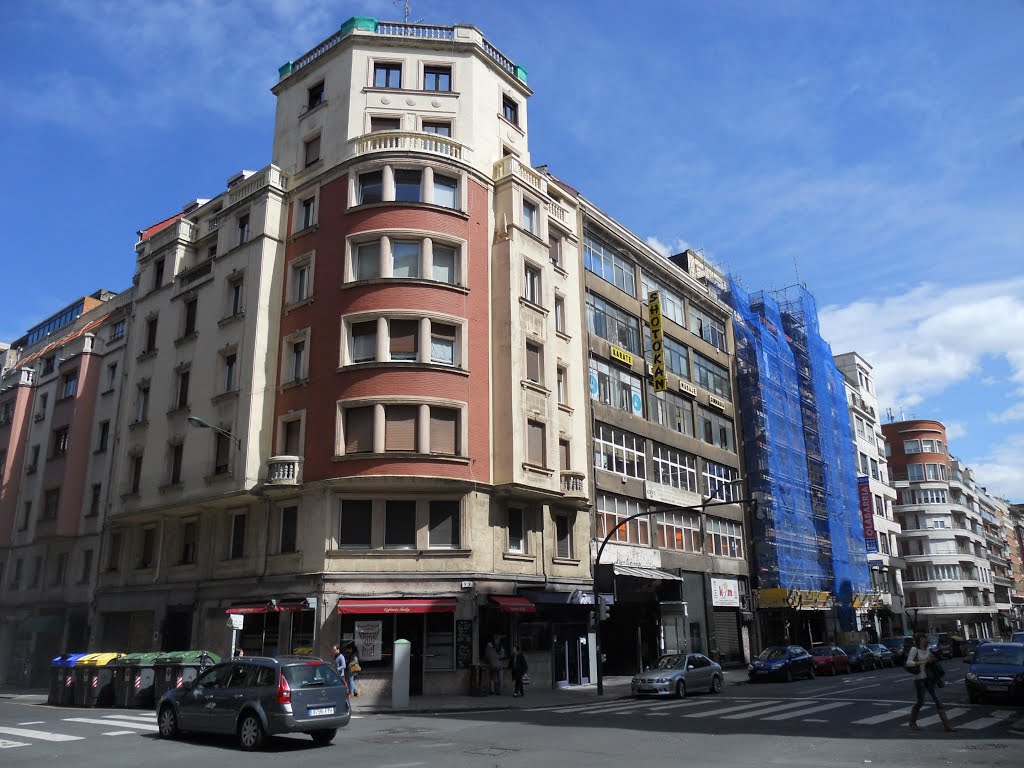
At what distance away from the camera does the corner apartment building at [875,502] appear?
63.2 m

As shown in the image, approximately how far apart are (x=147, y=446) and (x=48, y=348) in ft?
55.5

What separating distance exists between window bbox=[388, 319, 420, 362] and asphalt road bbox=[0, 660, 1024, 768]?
1185 centimetres

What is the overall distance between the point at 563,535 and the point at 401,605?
8.51 m

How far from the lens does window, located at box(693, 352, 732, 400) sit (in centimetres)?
4562

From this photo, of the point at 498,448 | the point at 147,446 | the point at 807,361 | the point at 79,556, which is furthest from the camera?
the point at 807,361

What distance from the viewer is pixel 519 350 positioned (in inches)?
1188

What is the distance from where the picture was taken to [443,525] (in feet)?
89.5

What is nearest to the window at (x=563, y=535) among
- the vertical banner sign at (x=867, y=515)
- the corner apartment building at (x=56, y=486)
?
the corner apartment building at (x=56, y=486)

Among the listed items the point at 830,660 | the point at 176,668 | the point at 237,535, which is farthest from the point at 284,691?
the point at 830,660

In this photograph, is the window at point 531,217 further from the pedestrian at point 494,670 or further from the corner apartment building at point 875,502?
the corner apartment building at point 875,502

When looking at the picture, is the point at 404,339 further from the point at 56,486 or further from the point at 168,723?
the point at 56,486

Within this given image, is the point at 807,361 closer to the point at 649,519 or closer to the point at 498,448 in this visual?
the point at 649,519

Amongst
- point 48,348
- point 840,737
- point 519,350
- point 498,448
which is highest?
point 48,348

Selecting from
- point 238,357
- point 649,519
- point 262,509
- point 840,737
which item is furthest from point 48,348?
point 840,737
